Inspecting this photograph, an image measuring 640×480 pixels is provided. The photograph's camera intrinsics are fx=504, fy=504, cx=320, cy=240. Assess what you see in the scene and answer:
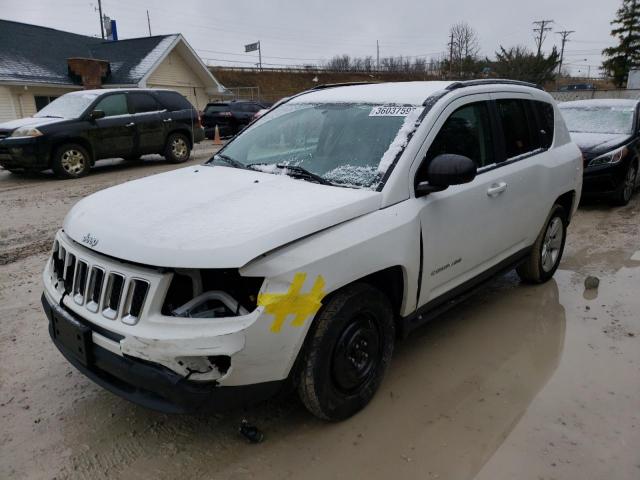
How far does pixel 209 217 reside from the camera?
Answer: 2531 mm

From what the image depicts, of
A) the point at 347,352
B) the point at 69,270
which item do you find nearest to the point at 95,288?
the point at 69,270

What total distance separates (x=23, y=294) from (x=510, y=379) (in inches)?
167

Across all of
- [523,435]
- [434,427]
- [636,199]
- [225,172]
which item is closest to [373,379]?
[434,427]

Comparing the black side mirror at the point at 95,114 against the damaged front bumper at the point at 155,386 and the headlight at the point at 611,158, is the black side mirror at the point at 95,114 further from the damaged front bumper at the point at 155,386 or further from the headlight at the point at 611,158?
the headlight at the point at 611,158

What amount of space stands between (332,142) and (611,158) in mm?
6145

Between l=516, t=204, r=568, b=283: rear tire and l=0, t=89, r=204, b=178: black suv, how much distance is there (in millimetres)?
9237

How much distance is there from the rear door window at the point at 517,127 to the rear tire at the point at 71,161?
9213 mm

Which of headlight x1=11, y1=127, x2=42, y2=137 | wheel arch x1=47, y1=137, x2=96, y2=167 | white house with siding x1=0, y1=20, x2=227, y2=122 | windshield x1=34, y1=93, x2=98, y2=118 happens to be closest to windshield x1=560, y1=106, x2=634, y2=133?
wheel arch x1=47, y1=137, x2=96, y2=167

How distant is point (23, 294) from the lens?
15.3 ft

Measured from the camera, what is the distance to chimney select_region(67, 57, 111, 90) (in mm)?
23984

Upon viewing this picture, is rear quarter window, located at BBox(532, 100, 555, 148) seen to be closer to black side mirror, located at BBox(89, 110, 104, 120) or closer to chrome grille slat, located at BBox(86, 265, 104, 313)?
chrome grille slat, located at BBox(86, 265, 104, 313)

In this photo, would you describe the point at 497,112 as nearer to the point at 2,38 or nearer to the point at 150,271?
the point at 150,271

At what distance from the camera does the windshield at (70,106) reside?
10.7 meters

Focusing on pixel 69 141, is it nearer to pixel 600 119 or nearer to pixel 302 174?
pixel 302 174
